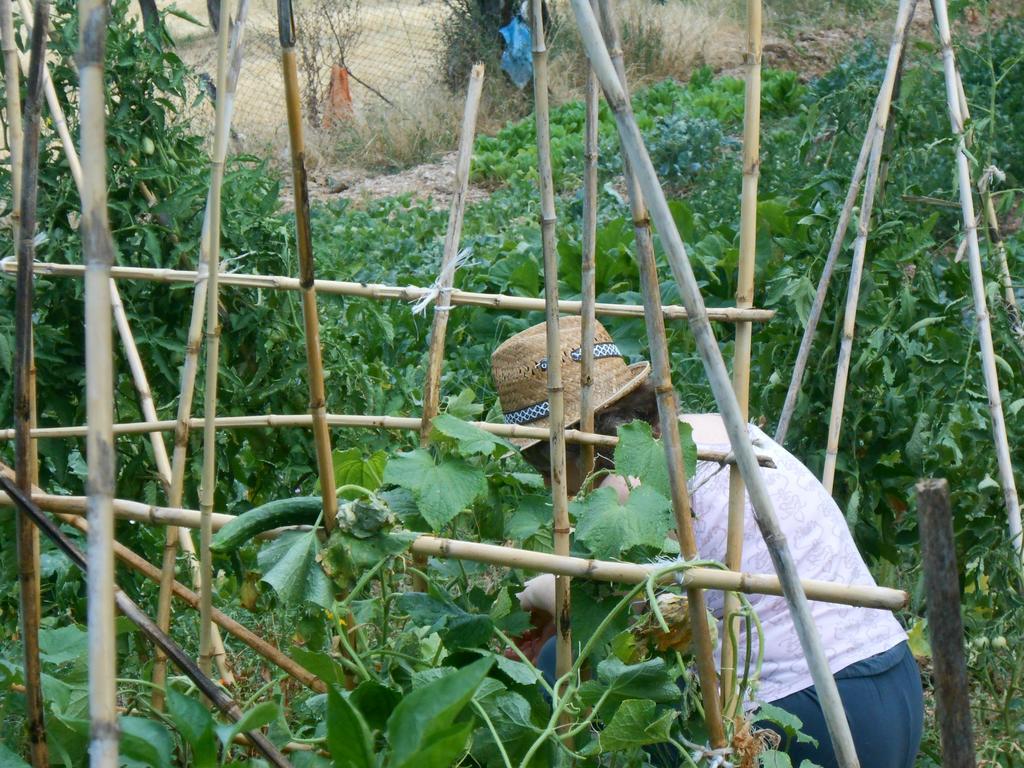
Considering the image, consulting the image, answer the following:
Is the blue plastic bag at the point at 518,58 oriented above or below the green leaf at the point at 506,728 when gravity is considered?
above

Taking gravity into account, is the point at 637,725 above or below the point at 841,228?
below

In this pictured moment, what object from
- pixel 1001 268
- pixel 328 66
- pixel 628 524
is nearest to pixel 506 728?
pixel 628 524

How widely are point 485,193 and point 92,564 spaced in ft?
25.4

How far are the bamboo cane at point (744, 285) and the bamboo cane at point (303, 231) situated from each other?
0.42 metres

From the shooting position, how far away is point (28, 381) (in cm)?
108

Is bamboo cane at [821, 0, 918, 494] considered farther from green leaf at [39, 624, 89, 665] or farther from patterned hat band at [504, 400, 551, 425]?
green leaf at [39, 624, 89, 665]

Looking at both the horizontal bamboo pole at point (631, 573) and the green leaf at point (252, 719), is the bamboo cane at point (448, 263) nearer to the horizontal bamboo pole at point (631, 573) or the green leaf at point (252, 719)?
the horizontal bamboo pole at point (631, 573)

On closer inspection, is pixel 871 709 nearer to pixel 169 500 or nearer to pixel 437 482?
pixel 437 482

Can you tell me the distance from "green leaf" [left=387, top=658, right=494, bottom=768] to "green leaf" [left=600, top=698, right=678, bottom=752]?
26cm

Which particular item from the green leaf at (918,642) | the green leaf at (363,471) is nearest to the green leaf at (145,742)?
the green leaf at (363,471)

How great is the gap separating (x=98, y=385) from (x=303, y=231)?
0.32 metres

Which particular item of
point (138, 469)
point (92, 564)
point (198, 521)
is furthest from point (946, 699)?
point (138, 469)

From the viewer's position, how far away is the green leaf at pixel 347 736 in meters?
0.90

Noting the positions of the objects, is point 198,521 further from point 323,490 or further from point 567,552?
point 567,552
